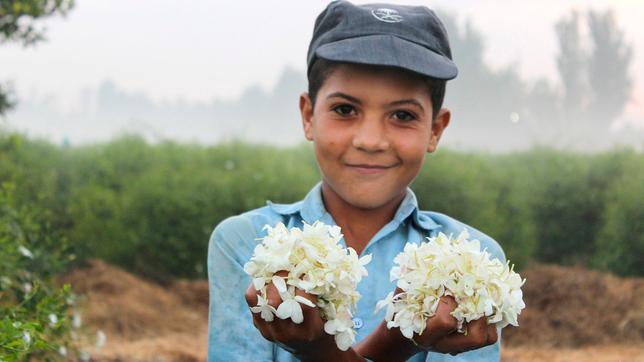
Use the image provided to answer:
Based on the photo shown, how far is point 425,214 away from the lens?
2.61 meters

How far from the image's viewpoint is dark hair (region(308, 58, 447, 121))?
7.93ft

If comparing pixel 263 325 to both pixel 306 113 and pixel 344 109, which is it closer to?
pixel 344 109

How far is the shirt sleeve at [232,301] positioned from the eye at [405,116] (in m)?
0.50

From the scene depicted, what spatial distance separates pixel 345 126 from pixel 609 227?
27.2 ft

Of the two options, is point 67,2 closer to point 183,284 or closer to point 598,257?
point 183,284

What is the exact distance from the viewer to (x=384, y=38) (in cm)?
236

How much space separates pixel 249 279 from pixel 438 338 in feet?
2.11

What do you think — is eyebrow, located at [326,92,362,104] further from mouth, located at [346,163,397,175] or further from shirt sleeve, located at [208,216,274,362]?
shirt sleeve, located at [208,216,274,362]

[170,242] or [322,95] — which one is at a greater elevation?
[322,95]

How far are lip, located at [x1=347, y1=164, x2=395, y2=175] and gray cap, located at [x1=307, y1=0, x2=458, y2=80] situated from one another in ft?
0.91

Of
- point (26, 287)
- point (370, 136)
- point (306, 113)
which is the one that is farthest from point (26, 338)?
point (26, 287)

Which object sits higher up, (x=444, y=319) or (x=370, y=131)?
(x=370, y=131)

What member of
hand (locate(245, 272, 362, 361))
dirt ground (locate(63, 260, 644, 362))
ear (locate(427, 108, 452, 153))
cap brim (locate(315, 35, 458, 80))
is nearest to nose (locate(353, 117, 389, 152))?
cap brim (locate(315, 35, 458, 80))

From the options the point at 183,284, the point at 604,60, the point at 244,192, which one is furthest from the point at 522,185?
the point at 604,60
